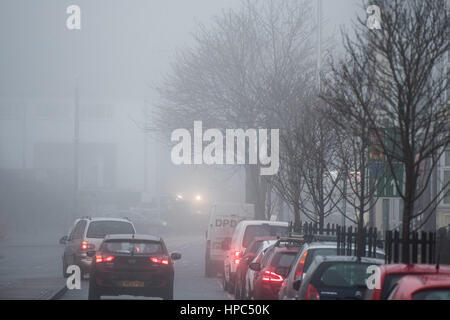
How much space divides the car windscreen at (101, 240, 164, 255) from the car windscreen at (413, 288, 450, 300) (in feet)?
41.8

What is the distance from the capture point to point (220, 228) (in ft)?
108

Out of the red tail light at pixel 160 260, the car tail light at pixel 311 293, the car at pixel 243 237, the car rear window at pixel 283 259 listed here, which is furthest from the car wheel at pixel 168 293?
the car tail light at pixel 311 293

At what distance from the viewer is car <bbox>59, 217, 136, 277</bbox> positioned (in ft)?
92.2

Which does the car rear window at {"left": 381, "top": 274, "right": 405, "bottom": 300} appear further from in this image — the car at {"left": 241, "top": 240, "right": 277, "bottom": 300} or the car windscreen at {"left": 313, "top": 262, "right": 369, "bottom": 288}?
the car at {"left": 241, "top": 240, "right": 277, "bottom": 300}

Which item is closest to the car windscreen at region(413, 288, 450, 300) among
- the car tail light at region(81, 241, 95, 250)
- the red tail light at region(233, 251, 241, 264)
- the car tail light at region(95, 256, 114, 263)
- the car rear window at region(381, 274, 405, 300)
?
the car rear window at region(381, 274, 405, 300)

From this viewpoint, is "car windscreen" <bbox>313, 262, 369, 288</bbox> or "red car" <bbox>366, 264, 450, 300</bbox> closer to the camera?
"red car" <bbox>366, 264, 450, 300</bbox>

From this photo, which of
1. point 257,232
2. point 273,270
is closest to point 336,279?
point 273,270

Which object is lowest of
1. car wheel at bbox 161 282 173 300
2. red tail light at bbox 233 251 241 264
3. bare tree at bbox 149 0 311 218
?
car wheel at bbox 161 282 173 300

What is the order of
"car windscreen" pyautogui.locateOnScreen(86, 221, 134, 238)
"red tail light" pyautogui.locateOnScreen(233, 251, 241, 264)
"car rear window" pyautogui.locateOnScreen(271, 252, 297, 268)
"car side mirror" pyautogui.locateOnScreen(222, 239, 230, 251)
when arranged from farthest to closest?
"car windscreen" pyautogui.locateOnScreen(86, 221, 134, 238) → "car side mirror" pyautogui.locateOnScreen(222, 239, 230, 251) → "red tail light" pyautogui.locateOnScreen(233, 251, 241, 264) → "car rear window" pyautogui.locateOnScreen(271, 252, 297, 268)

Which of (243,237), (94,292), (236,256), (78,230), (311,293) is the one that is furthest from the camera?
(78,230)

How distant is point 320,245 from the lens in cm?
1527

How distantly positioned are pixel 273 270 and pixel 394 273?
26.2 feet

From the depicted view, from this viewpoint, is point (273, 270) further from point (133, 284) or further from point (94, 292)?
point (94, 292)
